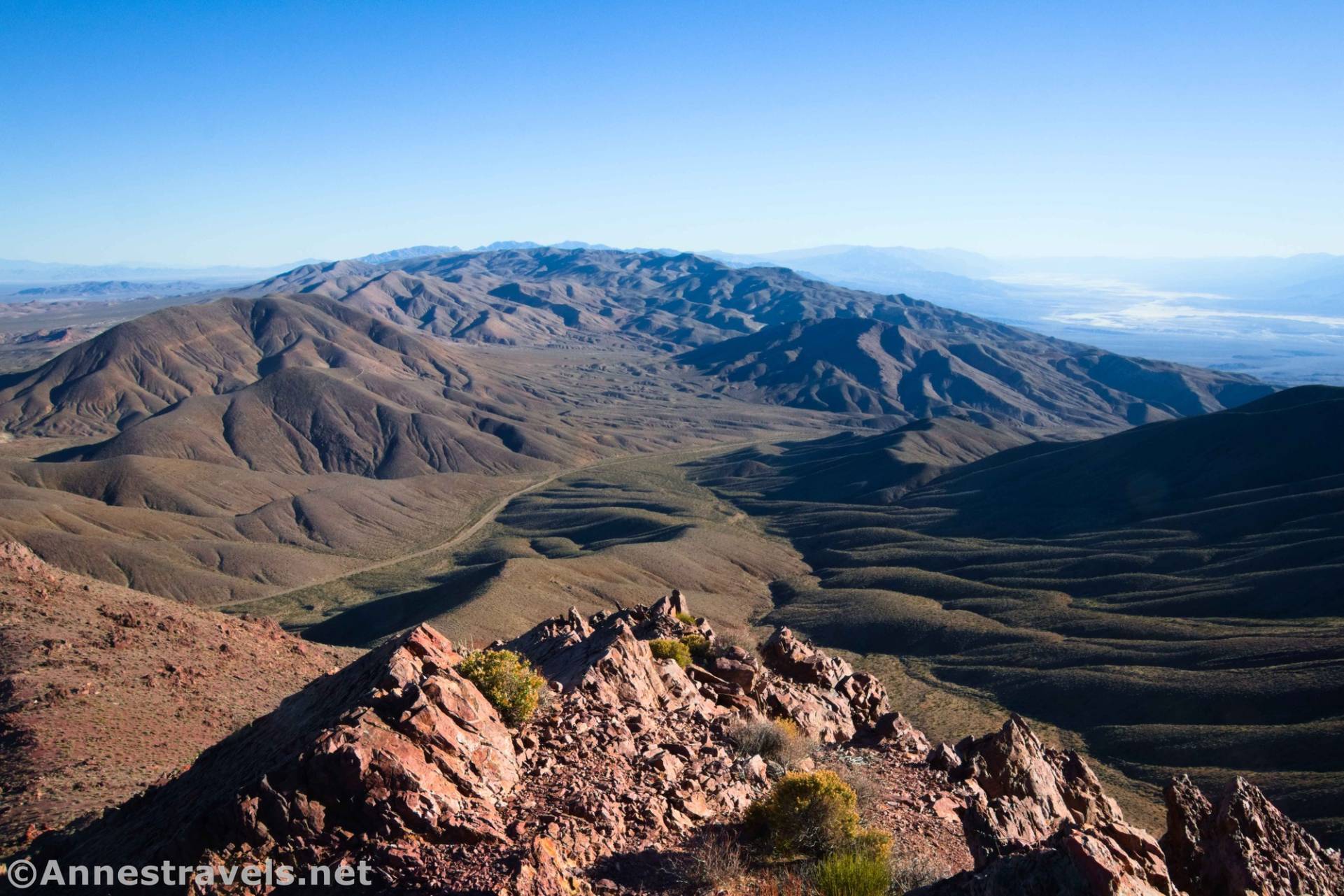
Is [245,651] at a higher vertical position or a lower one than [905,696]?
higher

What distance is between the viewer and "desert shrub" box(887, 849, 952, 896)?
9766 mm

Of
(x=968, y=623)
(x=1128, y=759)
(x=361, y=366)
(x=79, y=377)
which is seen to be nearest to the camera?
(x=1128, y=759)

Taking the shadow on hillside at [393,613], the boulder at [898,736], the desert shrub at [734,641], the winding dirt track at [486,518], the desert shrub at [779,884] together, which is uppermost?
the desert shrub at [779,884]

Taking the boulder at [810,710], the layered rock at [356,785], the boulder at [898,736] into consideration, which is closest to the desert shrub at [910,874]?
the layered rock at [356,785]

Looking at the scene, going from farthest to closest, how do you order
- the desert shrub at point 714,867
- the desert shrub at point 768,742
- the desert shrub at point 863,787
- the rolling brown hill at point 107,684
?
the rolling brown hill at point 107,684, the desert shrub at point 768,742, the desert shrub at point 863,787, the desert shrub at point 714,867

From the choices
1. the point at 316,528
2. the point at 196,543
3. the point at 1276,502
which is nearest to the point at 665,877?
the point at 196,543

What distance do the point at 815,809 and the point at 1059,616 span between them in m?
52.9

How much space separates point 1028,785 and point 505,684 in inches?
329

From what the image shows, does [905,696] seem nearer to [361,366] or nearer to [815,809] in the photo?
[815,809]

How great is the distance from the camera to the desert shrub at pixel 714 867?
9648 mm

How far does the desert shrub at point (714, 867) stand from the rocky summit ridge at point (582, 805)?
0.08m

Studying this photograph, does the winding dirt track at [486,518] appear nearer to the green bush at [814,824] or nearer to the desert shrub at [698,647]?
the desert shrub at [698,647]

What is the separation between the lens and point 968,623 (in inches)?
2226

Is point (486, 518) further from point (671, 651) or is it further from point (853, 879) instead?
point (853, 879)
